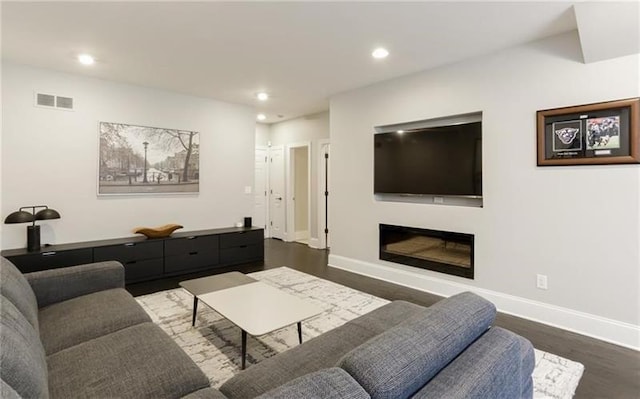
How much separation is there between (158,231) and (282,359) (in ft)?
11.7

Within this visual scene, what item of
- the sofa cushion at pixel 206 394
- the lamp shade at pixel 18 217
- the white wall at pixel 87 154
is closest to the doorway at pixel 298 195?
the white wall at pixel 87 154

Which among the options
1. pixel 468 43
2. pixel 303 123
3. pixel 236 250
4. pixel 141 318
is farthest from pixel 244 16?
pixel 303 123

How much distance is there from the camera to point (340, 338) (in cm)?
182

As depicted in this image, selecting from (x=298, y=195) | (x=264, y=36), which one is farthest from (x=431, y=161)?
(x=298, y=195)

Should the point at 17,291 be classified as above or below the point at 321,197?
below

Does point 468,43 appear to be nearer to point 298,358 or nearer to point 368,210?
point 368,210

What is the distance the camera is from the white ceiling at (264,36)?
8.46 ft

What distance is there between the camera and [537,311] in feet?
10.3

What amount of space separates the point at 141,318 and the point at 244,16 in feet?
7.89

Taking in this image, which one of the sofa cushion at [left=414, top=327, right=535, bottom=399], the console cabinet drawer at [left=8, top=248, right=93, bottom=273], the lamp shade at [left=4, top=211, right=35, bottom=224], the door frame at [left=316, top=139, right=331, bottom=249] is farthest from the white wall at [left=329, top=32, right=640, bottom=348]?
the lamp shade at [left=4, top=211, right=35, bottom=224]

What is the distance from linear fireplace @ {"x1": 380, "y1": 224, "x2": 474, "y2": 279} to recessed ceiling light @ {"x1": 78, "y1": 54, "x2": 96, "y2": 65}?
3.98m

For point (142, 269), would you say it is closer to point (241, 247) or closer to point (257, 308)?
point (241, 247)

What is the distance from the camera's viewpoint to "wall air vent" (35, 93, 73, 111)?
388cm

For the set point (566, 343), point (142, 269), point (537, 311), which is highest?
point (142, 269)
